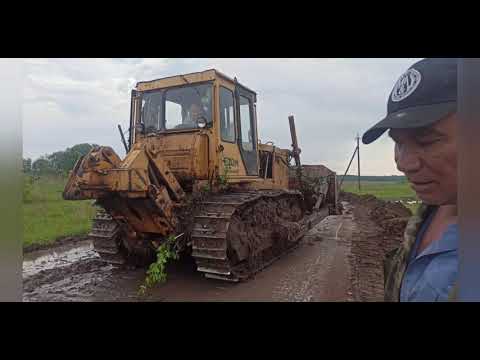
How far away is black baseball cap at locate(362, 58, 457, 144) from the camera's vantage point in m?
1.48

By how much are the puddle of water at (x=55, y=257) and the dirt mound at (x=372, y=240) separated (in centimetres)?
442

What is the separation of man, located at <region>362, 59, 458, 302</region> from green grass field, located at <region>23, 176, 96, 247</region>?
11.3 ft

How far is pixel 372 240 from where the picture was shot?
640cm

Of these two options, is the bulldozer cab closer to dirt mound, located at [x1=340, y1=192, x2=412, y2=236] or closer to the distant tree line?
the distant tree line

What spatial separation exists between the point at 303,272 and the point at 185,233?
6.33ft

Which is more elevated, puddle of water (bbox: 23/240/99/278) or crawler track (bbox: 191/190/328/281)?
crawler track (bbox: 191/190/328/281)

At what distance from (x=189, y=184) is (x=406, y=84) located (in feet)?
10.4

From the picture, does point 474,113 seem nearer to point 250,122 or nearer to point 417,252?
point 417,252

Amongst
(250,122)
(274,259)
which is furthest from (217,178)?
(274,259)

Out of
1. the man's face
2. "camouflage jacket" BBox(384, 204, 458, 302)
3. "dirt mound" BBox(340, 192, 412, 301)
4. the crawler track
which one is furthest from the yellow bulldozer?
the man's face

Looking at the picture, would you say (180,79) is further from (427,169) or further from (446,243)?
(446,243)

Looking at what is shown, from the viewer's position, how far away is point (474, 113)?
152 centimetres

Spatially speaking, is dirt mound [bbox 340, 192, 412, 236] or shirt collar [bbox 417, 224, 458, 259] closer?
shirt collar [bbox 417, 224, 458, 259]

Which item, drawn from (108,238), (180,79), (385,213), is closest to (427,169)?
(180,79)
